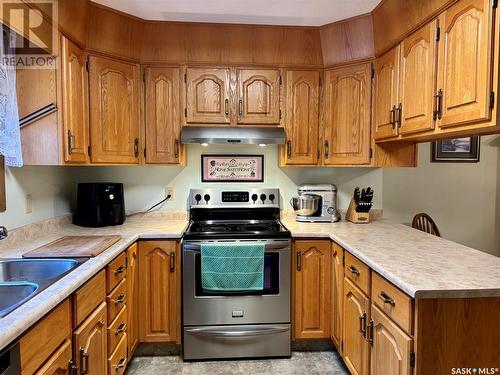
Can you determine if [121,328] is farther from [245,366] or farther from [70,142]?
[70,142]

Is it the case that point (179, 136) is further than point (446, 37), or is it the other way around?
point (179, 136)

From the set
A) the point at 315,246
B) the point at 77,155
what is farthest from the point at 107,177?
the point at 315,246

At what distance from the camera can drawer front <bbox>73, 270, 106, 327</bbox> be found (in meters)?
1.31

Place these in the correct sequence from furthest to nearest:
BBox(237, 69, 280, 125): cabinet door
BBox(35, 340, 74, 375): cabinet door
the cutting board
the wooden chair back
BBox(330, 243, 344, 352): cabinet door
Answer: the wooden chair back → BBox(237, 69, 280, 125): cabinet door → BBox(330, 243, 344, 352): cabinet door → the cutting board → BBox(35, 340, 74, 375): cabinet door

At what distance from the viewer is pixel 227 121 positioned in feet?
8.20

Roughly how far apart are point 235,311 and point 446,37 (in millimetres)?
2001

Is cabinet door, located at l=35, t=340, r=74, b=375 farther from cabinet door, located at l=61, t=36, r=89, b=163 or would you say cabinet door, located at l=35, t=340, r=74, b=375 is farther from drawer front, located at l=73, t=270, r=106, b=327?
cabinet door, located at l=61, t=36, r=89, b=163

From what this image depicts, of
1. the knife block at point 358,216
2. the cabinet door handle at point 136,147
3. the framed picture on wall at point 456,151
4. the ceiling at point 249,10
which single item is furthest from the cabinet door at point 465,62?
the cabinet door handle at point 136,147

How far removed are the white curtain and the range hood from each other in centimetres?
104

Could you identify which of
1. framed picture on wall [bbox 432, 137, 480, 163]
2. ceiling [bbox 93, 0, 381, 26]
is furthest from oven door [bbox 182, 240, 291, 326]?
framed picture on wall [bbox 432, 137, 480, 163]

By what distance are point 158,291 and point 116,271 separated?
52cm

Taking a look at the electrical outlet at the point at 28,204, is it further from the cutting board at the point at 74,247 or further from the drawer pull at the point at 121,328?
the drawer pull at the point at 121,328

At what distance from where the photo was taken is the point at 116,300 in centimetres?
180

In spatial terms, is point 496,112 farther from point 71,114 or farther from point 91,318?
point 71,114
